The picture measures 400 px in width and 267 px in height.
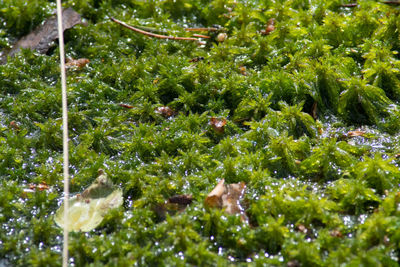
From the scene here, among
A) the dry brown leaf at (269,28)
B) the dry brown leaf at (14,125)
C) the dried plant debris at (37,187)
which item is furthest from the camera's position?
the dry brown leaf at (269,28)

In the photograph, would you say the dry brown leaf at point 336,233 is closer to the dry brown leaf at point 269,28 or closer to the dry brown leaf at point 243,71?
the dry brown leaf at point 243,71

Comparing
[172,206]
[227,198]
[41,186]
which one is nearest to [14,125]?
[41,186]

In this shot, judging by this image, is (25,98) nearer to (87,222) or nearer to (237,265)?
(87,222)

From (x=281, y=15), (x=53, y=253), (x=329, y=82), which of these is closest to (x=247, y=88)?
(x=329, y=82)

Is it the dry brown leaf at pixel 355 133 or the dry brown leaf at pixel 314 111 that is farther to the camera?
the dry brown leaf at pixel 314 111

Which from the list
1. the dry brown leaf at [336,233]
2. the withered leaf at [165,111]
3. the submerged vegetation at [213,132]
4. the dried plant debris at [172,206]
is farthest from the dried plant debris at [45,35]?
the dry brown leaf at [336,233]

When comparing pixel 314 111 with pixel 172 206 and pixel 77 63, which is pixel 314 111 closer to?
pixel 172 206
